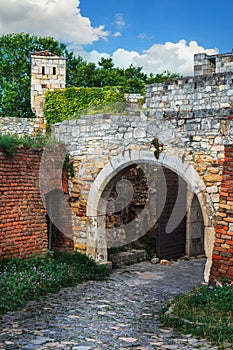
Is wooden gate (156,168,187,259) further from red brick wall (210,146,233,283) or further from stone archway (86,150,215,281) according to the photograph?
red brick wall (210,146,233,283)

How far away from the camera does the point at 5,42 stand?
29.0 meters

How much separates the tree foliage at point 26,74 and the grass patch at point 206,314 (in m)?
22.5

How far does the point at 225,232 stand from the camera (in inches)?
286

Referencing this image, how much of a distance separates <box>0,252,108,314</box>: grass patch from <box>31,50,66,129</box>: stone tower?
1025 centimetres

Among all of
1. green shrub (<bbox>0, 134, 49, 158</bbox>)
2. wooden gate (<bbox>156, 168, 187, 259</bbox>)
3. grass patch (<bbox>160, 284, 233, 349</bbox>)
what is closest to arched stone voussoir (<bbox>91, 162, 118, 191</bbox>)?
green shrub (<bbox>0, 134, 49, 158</bbox>)

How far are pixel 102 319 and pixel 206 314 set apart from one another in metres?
1.54

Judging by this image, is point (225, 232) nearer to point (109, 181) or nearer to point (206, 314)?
point (206, 314)

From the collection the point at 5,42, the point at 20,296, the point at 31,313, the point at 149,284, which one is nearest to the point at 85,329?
the point at 31,313

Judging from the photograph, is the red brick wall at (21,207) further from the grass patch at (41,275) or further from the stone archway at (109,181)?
the stone archway at (109,181)

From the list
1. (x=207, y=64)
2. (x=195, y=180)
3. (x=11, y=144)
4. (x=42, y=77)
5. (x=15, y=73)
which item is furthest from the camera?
(x=15, y=73)

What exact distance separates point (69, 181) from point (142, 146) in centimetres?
217

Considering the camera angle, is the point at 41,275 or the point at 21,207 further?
the point at 21,207

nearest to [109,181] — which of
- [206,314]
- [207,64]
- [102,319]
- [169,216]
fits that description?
[169,216]

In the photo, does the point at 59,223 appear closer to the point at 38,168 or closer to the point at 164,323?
the point at 38,168
